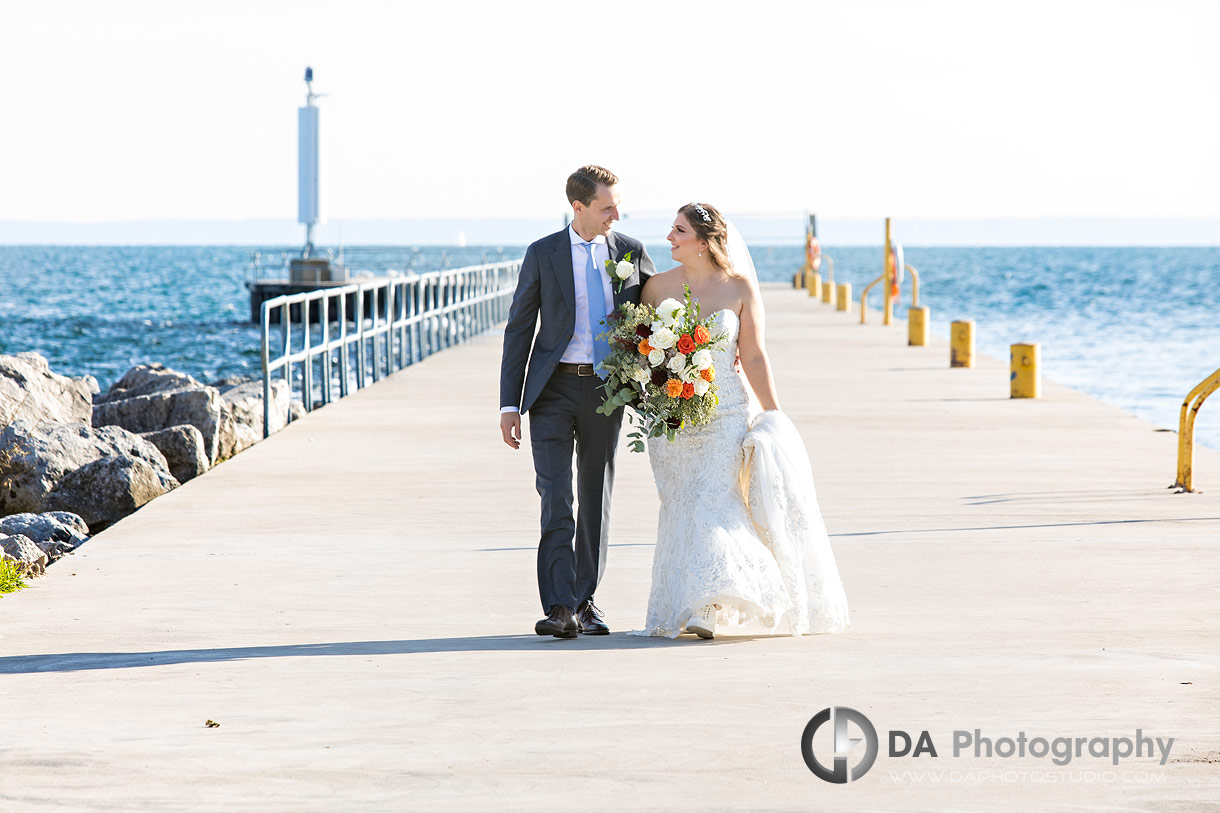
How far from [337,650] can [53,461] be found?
19.8 ft

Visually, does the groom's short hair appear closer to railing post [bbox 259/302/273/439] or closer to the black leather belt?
the black leather belt

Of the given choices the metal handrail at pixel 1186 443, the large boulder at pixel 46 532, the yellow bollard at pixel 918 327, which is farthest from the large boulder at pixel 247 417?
the yellow bollard at pixel 918 327

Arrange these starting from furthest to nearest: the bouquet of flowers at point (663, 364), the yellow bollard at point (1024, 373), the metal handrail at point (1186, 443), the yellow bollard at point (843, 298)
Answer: the yellow bollard at point (843, 298) → the yellow bollard at point (1024, 373) → the metal handrail at point (1186, 443) → the bouquet of flowers at point (663, 364)

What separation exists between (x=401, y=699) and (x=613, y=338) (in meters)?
1.51

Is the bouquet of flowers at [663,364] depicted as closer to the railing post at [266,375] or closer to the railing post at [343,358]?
the railing post at [266,375]

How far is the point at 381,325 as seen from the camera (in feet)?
64.5

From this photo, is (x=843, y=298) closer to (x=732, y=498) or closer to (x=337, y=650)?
(x=732, y=498)

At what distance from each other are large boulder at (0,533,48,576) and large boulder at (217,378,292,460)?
16.9ft

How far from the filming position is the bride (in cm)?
Answer: 603

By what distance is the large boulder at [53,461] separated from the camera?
36.2 ft

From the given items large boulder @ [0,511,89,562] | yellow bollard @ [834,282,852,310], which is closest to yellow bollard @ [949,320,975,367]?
large boulder @ [0,511,89,562]

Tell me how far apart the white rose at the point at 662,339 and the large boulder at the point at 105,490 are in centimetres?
588

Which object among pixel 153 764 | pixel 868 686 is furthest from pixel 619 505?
pixel 153 764

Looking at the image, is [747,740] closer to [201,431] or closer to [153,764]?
[153,764]
